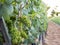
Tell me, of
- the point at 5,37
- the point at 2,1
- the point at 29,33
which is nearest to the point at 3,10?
the point at 2,1

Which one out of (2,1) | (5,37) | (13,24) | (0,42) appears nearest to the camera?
(2,1)

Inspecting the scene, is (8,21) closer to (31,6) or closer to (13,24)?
(13,24)

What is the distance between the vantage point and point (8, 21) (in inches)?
78.5

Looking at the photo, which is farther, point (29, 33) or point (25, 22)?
point (29, 33)

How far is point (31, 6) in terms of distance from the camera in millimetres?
2520

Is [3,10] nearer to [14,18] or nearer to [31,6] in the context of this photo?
[14,18]

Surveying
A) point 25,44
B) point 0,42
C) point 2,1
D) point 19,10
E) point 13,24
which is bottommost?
point 25,44

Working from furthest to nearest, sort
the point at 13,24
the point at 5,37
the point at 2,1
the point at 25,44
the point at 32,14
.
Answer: the point at 32,14 < the point at 25,44 < the point at 13,24 < the point at 5,37 < the point at 2,1

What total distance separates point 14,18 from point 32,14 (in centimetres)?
49

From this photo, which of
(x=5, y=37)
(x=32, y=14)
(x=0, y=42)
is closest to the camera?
(x=5, y=37)

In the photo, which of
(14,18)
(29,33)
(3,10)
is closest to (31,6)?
(29,33)

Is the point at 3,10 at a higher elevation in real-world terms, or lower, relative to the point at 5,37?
higher

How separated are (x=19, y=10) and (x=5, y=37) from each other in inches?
17.3

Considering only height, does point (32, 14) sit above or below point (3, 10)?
below
